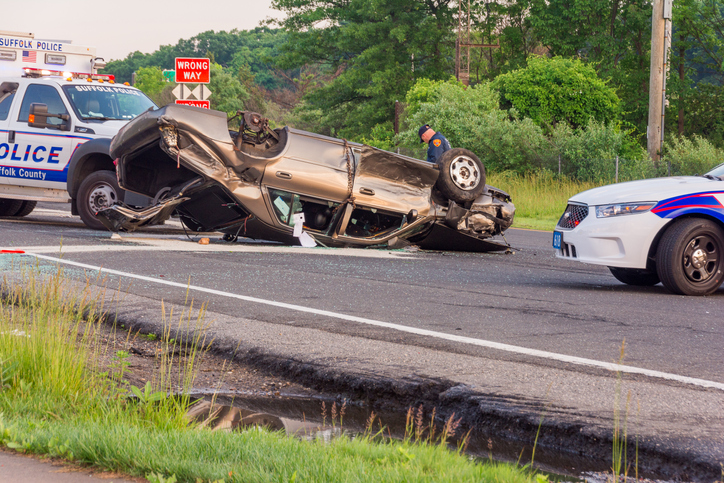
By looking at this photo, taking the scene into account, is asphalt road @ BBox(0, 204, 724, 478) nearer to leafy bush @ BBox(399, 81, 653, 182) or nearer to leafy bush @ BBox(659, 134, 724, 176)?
leafy bush @ BBox(659, 134, 724, 176)

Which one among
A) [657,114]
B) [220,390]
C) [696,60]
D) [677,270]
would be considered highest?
[696,60]

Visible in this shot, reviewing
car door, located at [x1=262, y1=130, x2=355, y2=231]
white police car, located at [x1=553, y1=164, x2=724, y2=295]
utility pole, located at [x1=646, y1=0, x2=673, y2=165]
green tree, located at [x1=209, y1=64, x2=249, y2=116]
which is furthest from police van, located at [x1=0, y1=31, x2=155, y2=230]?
green tree, located at [x1=209, y1=64, x2=249, y2=116]

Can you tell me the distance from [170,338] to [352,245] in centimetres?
539

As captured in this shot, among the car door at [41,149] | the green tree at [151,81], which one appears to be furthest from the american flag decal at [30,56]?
the green tree at [151,81]

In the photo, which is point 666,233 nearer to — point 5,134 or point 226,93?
point 5,134

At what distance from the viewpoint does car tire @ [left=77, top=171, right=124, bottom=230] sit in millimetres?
11359

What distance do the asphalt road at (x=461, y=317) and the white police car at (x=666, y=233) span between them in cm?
27

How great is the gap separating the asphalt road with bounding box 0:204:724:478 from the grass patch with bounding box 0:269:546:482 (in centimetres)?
93

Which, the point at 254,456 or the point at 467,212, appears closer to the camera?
the point at 254,456

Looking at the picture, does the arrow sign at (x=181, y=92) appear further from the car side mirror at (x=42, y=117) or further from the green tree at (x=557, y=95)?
the green tree at (x=557, y=95)

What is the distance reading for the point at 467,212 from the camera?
433 inches

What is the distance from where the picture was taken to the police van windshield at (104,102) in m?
12.3

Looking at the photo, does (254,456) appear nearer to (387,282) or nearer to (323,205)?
(387,282)

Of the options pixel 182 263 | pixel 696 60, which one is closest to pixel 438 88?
pixel 696 60
